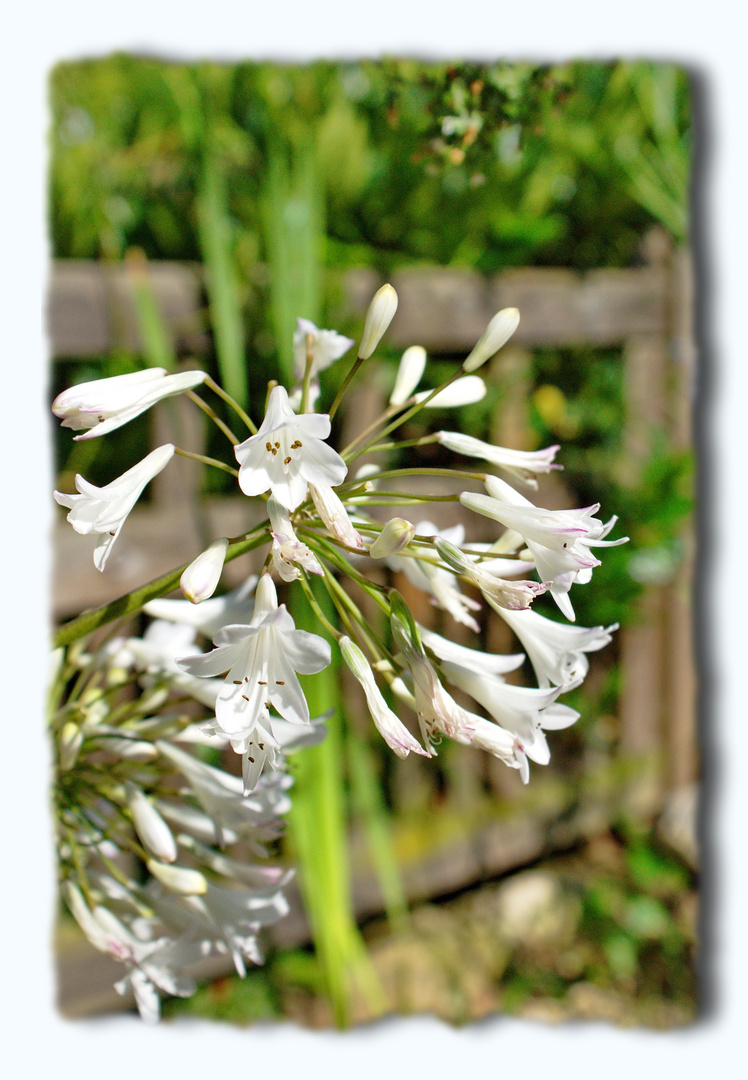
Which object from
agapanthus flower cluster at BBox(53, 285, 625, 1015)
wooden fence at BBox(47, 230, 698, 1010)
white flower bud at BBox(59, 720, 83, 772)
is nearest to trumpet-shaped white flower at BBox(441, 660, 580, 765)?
agapanthus flower cluster at BBox(53, 285, 625, 1015)

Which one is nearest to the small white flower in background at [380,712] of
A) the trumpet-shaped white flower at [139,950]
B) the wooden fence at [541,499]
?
the trumpet-shaped white flower at [139,950]

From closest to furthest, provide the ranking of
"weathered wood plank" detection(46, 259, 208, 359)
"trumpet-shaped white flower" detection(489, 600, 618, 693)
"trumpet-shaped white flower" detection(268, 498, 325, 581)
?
1. "trumpet-shaped white flower" detection(268, 498, 325, 581)
2. "trumpet-shaped white flower" detection(489, 600, 618, 693)
3. "weathered wood plank" detection(46, 259, 208, 359)

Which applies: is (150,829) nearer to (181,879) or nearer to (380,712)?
(181,879)

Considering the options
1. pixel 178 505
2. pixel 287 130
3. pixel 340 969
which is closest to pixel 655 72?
pixel 287 130

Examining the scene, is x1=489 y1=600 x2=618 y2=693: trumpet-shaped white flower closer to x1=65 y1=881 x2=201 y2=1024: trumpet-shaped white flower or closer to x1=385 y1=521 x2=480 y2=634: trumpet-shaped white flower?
x1=385 y1=521 x2=480 y2=634: trumpet-shaped white flower

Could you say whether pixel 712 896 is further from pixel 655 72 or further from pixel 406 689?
pixel 655 72

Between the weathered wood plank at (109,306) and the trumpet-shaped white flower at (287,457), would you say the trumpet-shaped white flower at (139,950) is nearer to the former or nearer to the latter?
the trumpet-shaped white flower at (287,457)
